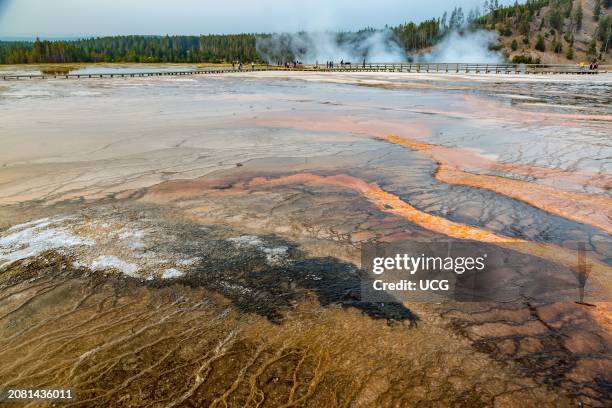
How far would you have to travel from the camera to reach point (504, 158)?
8.26 metres

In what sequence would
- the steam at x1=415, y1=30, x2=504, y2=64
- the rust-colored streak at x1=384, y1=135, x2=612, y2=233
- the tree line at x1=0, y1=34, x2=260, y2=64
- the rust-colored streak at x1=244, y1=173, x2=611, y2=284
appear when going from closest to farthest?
1. the rust-colored streak at x1=244, y1=173, x2=611, y2=284
2. the rust-colored streak at x1=384, y1=135, x2=612, y2=233
3. the steam at x1=415, y1=30, x2=504, y2=64
4. the tree line at x1=0, y1=34, x2=260, y2=64

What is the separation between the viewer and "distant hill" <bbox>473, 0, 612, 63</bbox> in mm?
80875

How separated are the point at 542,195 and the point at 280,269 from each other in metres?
4.26

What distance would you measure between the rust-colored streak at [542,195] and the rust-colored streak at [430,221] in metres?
1.14

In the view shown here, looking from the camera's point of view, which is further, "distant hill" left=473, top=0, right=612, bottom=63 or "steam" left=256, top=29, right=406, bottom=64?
"steam" left=256, top=29, right=406, bottom=64

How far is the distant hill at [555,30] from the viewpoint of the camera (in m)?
80.9

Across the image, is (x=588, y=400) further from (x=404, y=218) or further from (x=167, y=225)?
(x=167, y=225)

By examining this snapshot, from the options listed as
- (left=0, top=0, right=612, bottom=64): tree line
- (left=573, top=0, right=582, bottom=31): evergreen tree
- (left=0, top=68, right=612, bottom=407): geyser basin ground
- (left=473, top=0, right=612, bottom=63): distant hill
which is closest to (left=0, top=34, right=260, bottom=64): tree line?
(left=0, top=0, right=612, bottom=64): tree line

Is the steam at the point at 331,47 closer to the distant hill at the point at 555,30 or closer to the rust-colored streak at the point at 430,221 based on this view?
the distant hill at the point at 555,30

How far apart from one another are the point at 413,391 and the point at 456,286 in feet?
4.66

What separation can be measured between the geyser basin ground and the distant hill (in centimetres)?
8090

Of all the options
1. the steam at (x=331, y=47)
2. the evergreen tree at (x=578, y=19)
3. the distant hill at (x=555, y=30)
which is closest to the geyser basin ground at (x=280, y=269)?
the distant hill at (x=555, y=30)

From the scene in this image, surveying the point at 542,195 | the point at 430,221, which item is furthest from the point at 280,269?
the point at 542,195

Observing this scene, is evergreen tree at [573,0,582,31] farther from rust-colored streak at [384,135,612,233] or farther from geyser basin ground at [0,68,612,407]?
rust-colored streak at [384,135,612,233]
